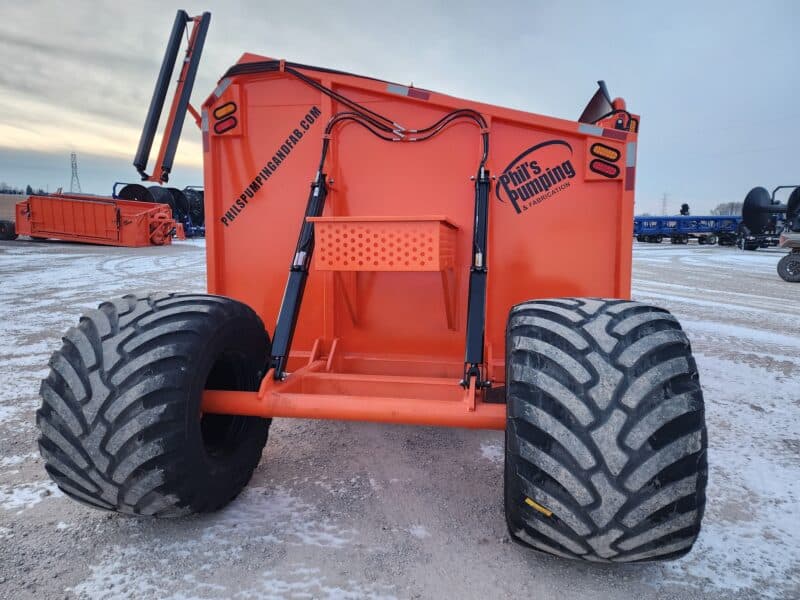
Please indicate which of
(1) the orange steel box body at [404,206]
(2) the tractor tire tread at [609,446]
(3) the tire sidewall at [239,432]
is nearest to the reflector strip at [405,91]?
(1) the orange steel box body at [404,206]

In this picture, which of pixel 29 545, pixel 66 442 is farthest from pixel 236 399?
pixel 29 545

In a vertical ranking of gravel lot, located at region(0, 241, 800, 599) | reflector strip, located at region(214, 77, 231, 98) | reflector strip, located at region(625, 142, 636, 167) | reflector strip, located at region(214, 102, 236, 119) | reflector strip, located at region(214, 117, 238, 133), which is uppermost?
reflector strip, located at region(214, 77, 231, 98)

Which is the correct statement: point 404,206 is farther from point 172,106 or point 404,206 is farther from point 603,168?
point 172,106

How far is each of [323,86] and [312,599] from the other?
9.07ft

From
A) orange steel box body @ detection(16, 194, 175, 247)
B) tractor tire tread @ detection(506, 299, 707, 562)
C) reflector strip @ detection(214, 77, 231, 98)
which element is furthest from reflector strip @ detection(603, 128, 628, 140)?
orange steel box body @ detection(16, 194, 175, 247)

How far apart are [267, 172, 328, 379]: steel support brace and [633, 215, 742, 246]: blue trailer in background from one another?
3084 centimetres

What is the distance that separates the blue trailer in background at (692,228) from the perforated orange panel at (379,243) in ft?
102

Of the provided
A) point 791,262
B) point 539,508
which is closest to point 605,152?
point 539,508

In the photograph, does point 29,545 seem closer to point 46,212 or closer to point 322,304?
point 322,304

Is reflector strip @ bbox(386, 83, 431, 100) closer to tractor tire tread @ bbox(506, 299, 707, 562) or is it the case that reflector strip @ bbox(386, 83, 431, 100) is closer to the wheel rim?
the wheel rim

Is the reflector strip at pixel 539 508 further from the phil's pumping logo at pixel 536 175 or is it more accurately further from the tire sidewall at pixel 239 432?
the phil's pumping logo at pixel 536 175

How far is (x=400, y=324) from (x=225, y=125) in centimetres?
172

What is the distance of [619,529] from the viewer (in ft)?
6.00

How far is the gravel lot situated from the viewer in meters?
2.03
